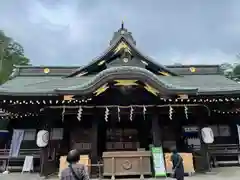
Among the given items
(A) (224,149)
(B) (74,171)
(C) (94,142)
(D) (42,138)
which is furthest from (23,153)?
(B) (74,171)

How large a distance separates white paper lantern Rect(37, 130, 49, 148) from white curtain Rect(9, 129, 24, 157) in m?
3.03

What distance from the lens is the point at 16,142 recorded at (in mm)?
13062

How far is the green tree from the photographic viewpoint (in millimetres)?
35719

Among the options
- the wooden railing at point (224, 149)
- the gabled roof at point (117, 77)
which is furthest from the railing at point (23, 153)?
the wooden railing at point (224, 149)

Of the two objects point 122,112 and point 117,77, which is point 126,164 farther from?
point 117,77

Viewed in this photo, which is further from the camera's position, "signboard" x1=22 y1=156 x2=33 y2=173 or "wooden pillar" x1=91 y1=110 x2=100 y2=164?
"signboard" x1=22 y1=156 x2=33 y2=173

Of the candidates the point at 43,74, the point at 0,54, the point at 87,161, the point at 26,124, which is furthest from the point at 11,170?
the point at 0,54

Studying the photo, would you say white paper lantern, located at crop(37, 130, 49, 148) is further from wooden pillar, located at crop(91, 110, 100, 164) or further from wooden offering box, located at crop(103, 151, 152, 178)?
wooden offering box, located at crop(103, 151, 152, 178)

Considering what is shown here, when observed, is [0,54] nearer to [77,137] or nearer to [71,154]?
[77,137]

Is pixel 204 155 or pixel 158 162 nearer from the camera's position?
pixel 158 162

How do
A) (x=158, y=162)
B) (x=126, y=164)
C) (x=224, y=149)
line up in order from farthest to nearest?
(x=224, y=149)
(x=158, y=162)
(x=126, y=164)

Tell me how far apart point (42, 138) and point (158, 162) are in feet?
16.5

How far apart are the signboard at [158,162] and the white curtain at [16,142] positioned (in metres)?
7.33

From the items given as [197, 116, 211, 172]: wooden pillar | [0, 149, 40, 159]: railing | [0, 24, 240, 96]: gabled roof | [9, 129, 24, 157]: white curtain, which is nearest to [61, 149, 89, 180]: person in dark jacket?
[0, 24, 240, 96]: gabled roof
